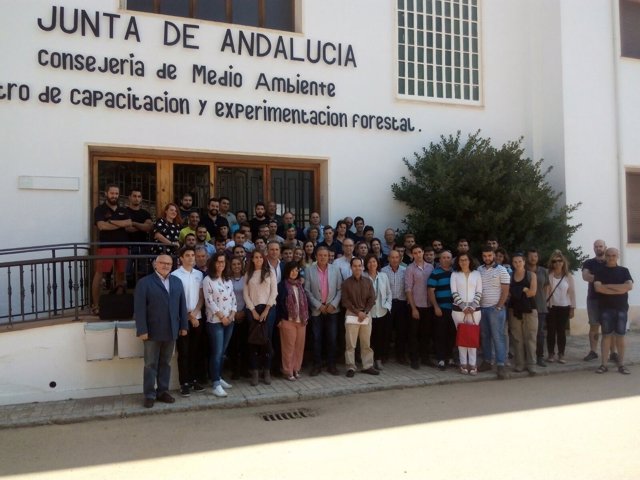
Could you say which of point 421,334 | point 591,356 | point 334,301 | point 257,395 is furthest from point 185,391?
point 591,356

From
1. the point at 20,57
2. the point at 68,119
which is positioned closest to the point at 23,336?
the point at 68,119

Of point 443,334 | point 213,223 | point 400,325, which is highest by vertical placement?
point 213,223

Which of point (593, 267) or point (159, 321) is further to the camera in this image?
point (593, 267)

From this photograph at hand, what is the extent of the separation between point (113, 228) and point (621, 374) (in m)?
7.59

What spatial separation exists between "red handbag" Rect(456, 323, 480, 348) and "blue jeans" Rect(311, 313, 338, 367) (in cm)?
180

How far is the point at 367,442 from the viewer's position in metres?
5.45

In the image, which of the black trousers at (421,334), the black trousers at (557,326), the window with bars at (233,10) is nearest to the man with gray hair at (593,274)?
the black trousers at (557,326)

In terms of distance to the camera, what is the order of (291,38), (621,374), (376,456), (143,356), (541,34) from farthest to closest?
(541,34)
(291,38)
(621,374)
(143,356)
(376,456)

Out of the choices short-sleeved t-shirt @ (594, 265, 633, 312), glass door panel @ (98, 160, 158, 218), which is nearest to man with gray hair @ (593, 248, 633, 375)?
short-sleeved t-shirt @ (594, 265, 633, 312)

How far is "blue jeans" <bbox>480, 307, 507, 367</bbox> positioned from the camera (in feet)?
26.6

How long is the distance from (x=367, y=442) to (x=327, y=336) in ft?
8.89

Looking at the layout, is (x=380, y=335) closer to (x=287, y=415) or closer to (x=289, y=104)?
(x=287, y=415)

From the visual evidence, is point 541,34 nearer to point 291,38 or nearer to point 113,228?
point 291,38

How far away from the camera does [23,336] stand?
6.77 meters
